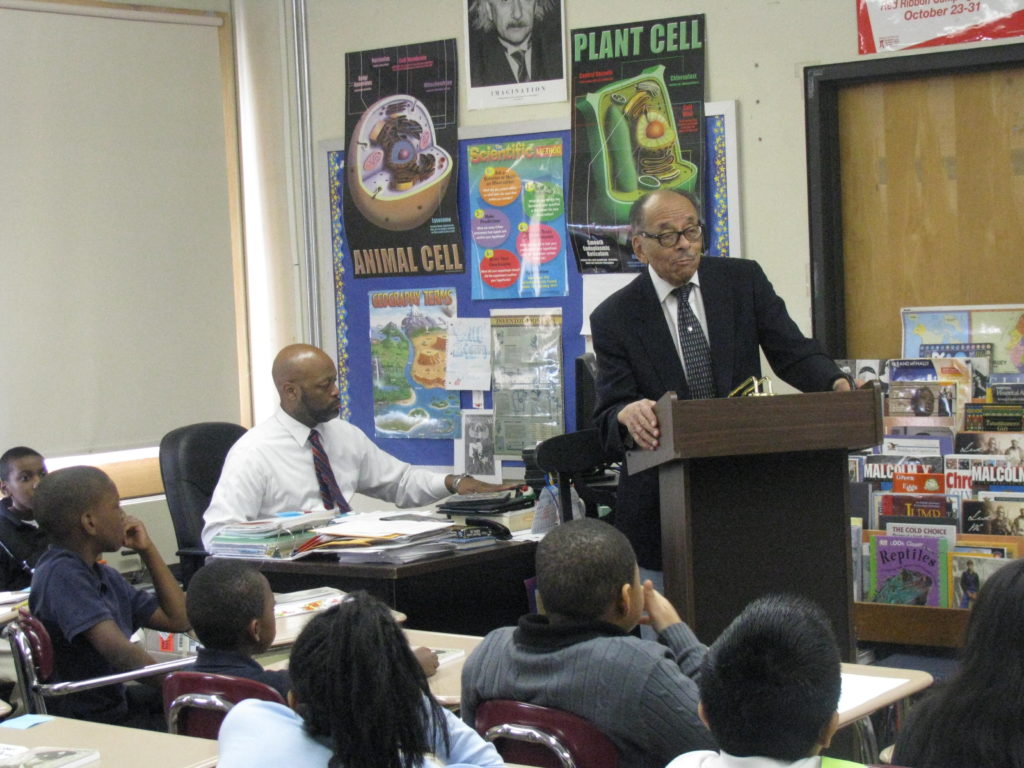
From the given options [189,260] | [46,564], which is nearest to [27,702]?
[46,564]

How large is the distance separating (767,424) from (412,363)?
308cm

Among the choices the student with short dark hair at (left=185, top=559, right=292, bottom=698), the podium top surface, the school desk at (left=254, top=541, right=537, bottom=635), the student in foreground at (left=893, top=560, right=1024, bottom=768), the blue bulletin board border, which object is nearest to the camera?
the student in foreground at (left=893, top=560, right=1024, bottom=768)

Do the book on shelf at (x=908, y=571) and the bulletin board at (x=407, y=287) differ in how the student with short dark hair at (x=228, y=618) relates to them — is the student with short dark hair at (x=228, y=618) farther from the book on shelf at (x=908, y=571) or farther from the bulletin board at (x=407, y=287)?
the bulletin board at (x=407, y=287)

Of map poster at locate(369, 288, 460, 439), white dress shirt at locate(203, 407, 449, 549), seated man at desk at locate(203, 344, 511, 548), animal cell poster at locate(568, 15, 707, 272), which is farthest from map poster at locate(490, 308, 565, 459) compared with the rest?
seated man at desk at locate(203, 344, 511, 548)

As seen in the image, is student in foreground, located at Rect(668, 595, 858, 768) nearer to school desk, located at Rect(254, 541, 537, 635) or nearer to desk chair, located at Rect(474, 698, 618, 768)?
desk chair, located at Rect(474, 698, 618, 768)

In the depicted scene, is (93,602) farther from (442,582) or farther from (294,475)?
(294,475)

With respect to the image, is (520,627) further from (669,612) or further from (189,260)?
(189,260)

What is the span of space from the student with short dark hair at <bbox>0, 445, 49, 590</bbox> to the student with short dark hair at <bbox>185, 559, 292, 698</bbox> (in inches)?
81.7

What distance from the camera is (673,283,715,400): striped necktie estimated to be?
2816 mm

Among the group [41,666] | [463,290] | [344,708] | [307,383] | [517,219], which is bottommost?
[41,666]

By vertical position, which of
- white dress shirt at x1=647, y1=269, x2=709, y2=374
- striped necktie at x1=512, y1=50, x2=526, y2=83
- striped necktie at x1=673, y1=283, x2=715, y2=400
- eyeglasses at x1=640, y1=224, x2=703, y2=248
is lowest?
striped necktie at x1=673, y1=283, x2=715, y2=400

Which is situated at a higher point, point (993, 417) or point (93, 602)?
point (993, 417)

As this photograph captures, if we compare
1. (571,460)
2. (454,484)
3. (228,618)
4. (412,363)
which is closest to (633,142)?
(412,363)

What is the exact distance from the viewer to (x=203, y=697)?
226cm
